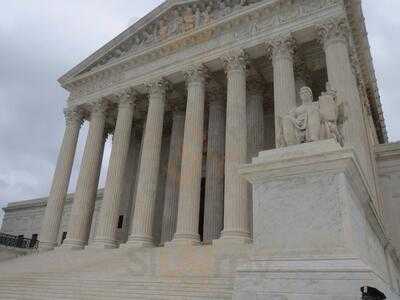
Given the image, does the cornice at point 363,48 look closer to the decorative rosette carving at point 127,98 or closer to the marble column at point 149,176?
the marble column at point 149,176

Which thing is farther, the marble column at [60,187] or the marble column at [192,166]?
the marble column at [60,187]

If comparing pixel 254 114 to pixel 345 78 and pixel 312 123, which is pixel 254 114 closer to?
pixel 345 78

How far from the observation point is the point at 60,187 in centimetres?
2681

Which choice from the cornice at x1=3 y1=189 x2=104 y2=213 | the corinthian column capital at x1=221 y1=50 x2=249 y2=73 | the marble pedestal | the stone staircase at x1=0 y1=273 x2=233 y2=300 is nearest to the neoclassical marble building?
the marble pedestal

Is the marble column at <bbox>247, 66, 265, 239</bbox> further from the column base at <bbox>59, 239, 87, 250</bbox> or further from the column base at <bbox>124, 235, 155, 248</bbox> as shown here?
the column base at <bbox>59, 239, 87, 250</bbox>

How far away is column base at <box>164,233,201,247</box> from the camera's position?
1923 cm

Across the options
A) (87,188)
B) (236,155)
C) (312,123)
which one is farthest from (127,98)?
(312,123)

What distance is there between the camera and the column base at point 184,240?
757 inches

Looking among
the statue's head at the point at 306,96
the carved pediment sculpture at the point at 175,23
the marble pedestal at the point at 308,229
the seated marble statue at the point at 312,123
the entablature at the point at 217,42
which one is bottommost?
the marble pedestal at the point at 308,229

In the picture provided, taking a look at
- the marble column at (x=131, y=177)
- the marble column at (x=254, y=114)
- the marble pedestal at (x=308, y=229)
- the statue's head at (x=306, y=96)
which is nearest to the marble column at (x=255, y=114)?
the marble column at (x=254, y=114)

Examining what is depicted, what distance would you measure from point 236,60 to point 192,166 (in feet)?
22.5

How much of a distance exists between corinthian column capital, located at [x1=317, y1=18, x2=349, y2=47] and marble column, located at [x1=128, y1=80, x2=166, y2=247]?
1092 centimetres

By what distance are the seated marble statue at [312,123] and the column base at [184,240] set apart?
12.7 metres

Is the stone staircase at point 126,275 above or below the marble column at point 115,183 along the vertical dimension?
below
